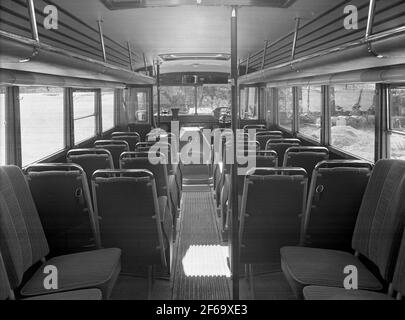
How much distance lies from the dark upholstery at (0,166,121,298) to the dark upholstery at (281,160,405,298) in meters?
1.08

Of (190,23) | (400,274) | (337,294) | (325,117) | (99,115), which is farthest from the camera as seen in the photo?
(99,115)

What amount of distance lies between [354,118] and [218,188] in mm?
1820

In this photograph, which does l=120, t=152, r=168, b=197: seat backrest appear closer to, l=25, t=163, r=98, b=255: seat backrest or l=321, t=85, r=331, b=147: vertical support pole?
l=25, t=163, r=98, b=255: seat backrest

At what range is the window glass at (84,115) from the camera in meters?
6.14

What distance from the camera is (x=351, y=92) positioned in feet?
15.8

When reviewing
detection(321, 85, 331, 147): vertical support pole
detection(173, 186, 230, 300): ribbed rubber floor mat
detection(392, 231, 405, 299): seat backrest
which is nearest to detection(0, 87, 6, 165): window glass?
detection(173, 186, 230, 300): ribbed rubber floor mat

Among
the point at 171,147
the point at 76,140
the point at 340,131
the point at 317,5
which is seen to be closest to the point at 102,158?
the point at 171,147

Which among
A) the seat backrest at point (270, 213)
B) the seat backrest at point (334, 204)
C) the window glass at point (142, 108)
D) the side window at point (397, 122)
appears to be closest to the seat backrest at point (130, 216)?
the seat backrest at point (270, 213)

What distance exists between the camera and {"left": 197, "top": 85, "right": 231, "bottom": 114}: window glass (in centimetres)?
1097

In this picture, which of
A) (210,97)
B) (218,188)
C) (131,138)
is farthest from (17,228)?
(210,97)

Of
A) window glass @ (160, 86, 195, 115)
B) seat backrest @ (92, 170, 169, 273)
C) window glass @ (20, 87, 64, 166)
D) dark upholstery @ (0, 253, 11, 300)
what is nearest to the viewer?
dark upholstery @ (0, 253, 11, 300)

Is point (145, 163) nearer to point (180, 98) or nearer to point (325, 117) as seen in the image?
point (325, 117)

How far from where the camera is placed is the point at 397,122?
3799 millimetres

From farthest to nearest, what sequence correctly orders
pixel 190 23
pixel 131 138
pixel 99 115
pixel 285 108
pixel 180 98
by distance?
pixel 180 98
pixel 285 108
pixel 99 115
pixel 131 138
pixel 190 23
